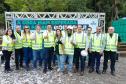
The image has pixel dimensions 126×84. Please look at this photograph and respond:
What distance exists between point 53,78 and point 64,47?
134 cm

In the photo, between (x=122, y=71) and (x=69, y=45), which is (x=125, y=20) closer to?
(x=122, y=71)

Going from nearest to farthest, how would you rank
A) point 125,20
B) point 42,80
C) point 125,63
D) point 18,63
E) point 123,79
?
point 42,80 < point 123,79 < point 18,63 < point 125,63 < point 125,20

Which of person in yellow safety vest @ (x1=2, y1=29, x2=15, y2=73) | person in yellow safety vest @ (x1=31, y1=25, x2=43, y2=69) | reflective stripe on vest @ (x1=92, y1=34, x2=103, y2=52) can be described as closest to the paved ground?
person in yellow safety vest @ (x1=31, y1=25, x2=43, y2=69)

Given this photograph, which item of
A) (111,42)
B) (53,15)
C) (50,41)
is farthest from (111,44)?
(53,15)

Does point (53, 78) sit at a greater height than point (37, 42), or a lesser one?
lesser

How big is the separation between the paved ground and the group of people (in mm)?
323

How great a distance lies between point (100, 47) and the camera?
1412 centimetres

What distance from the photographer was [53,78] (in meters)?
13.3

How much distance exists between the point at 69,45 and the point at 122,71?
3.01 m

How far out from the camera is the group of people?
45.8ft

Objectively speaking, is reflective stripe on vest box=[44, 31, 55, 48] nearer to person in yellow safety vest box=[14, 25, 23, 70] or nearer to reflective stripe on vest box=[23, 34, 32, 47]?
reflective stripe on vest box=[23, 34, 32, 47]

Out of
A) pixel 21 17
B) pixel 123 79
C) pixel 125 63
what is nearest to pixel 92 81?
pixel 123 79

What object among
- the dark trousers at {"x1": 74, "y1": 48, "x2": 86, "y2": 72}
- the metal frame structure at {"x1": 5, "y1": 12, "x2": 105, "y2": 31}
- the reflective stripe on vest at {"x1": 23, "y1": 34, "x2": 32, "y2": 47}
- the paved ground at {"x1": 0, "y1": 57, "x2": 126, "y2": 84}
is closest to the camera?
the paved ground at {"x1": 0, "y1": 57, "x2": 126, "y2": 84}

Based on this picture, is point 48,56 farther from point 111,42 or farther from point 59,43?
point 111,42
